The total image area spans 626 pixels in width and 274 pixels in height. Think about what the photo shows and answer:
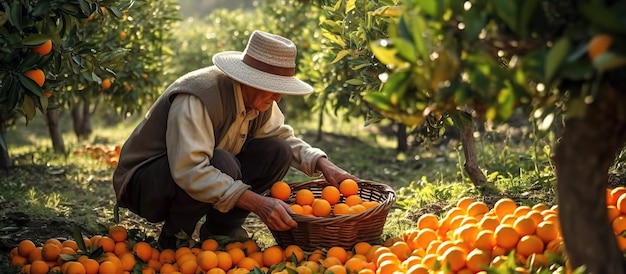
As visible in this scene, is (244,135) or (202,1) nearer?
(244,135)

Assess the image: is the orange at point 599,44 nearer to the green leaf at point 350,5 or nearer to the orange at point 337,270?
the orange at point 337,270

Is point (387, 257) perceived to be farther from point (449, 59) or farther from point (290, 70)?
point (449, 59)

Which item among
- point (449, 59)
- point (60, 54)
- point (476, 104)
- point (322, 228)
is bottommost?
point (322, 228)

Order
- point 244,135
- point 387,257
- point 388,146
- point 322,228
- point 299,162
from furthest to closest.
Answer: point 388,146 → point 299,162 → point 244,135 → point 322,228 → point 387,257

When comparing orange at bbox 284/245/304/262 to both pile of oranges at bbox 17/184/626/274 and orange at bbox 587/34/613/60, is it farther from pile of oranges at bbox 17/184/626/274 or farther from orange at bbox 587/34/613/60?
orange at bbox 587/34/613/60

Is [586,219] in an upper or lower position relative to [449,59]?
lower

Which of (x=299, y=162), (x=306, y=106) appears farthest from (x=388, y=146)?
(x=299, y=162)

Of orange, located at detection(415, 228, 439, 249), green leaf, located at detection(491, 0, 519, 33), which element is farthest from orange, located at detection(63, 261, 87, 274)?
green leaf, located at detection(491, 0, 519, 33)

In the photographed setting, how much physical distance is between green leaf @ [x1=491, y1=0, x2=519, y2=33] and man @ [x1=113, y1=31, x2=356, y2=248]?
1.50 metres

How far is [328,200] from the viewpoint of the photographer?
3736 mm

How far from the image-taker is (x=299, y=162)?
3.97 metres

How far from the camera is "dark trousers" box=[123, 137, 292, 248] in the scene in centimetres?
349

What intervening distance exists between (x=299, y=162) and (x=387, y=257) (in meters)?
0.94

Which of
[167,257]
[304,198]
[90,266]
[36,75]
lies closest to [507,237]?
[304,198]
